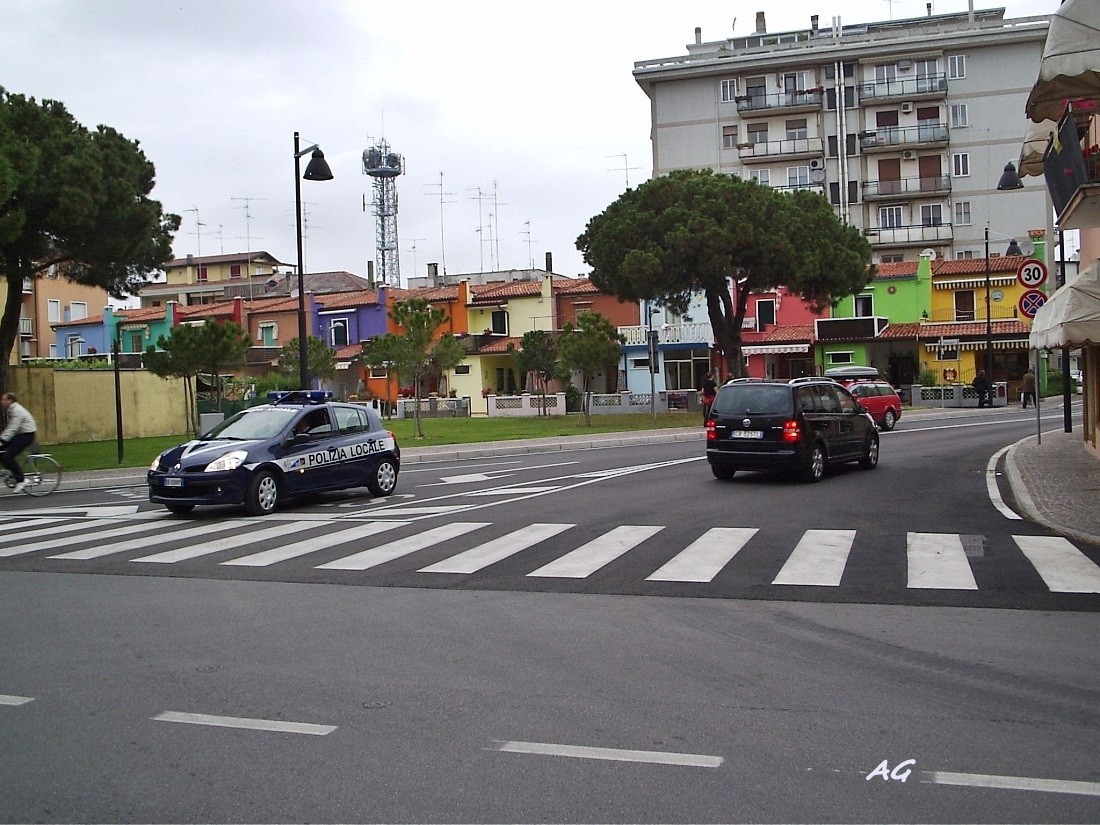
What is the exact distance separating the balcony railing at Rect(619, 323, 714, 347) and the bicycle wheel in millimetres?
42081

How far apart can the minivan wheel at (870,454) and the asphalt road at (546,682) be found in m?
7.65

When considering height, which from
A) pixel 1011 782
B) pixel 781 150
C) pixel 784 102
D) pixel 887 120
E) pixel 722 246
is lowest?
pixel 1011 782

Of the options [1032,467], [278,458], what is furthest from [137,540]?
[1032,467]

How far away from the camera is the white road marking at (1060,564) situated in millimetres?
9055

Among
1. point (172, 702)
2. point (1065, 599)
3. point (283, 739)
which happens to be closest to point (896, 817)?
point (283, 739)

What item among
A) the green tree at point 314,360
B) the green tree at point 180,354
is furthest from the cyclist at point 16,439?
→ the green tree at point 314,360

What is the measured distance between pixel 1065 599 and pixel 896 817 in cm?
497

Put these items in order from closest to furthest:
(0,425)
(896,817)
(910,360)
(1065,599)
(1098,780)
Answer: (896,817) → (1098,780) → (1065,599) → (0,425) → (910,360)

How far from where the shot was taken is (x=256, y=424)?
16516mm

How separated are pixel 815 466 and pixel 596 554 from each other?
8.28 m

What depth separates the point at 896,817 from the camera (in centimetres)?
434

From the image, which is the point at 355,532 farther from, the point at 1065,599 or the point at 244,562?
the point at 1065,599

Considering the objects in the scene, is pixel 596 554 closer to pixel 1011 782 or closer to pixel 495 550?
pixel 495 550

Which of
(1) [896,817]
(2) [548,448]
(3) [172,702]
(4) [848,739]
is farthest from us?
(2) [548,448]
